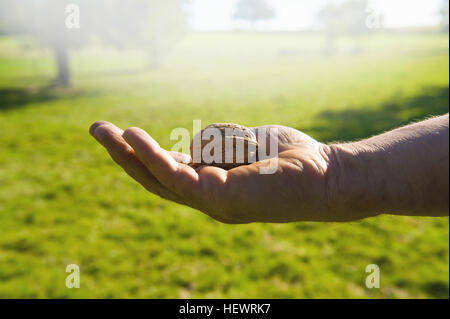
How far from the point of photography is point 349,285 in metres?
4.14

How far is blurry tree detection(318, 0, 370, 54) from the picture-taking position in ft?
143

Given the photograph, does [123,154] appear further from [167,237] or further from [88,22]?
[88,22]

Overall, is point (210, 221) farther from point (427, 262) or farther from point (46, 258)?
point (427, 262)

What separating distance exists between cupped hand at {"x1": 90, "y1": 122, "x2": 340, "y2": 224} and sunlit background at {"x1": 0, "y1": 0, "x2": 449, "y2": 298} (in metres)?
1.17

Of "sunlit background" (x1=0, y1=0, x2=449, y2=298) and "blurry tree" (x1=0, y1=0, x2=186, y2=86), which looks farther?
"blurry tree" (x1=0, y1=0, x2=186, y2=86)

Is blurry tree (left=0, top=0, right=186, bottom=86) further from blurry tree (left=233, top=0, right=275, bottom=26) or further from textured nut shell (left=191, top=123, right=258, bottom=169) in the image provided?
blurry tree (left=233, top=0, right=275, bottom=26)

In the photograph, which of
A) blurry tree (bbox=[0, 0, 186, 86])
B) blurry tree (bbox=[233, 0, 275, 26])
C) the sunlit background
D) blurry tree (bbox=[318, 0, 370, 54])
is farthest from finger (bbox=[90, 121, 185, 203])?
blurry tree (bbox=[233, 0, 275, 26])

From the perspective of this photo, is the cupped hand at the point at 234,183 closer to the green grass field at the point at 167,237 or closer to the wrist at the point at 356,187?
the wrist at the point at 356,187

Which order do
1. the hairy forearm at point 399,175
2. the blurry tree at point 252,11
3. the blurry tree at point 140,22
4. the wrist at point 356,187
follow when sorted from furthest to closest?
the blurry tree at point 252,11
the blurry tree at point 140,22
the wrist at point 356,187
the hairy forearm at point 399,175

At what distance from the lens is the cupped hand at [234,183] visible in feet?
6.77

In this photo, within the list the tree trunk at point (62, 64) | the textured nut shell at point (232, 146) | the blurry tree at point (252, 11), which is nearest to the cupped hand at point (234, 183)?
the textured nut shell at point (232, 146)

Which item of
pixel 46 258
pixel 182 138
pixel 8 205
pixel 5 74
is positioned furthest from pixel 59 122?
pixel 5 74

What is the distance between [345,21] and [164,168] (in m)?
51.4

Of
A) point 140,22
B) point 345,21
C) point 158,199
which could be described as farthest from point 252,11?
point 158,199
